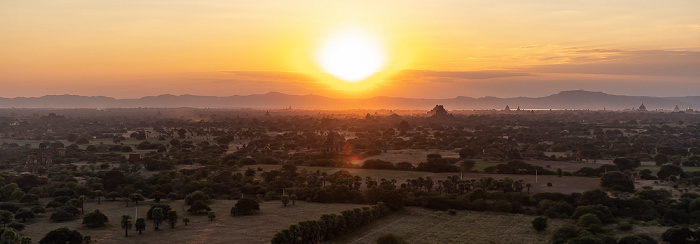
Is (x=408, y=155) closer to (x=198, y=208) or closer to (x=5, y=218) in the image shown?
(x=198, y=208)

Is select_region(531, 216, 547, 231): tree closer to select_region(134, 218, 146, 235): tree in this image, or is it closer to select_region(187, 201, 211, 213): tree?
select_region(187, 201, 211, 213): tree

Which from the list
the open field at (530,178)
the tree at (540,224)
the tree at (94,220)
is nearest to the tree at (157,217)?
the tree at (94,220)

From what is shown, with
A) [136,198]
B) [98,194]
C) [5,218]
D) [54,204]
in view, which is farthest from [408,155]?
[5,218]

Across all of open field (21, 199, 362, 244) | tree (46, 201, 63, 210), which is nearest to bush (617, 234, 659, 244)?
open field (21, 199, 362, 244)

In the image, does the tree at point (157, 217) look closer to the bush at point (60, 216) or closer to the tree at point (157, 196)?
the bush at point (60, 216)

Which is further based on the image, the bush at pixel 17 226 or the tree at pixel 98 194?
the tree at pixel 98 194
